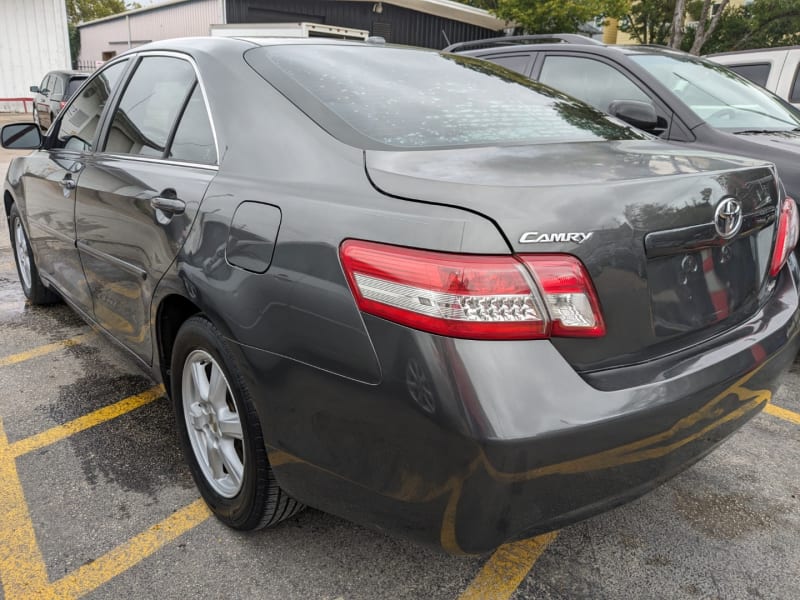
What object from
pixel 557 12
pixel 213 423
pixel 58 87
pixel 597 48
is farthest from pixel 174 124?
pixel 557 12

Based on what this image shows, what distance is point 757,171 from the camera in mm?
1914

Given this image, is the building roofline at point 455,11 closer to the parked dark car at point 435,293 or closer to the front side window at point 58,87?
the front side window at point 58,87

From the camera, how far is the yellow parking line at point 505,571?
192 cm

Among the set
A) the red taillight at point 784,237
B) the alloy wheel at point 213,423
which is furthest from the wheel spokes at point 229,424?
the red taillight at point 784,237

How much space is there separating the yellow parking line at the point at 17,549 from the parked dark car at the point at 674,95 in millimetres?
3577

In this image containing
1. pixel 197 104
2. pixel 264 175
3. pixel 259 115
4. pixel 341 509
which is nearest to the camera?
pixel 341 509

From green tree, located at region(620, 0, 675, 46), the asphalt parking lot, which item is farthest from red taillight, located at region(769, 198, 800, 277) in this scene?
green tree, located at region(620, 0, 675, 46)

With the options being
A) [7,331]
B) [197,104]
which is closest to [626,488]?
[197,104]

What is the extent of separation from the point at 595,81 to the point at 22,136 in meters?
3.69

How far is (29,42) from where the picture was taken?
21.6 metres

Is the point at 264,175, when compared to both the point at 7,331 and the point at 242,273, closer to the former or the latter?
the point at 242,273

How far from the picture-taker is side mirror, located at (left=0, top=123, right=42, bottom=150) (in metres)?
3.65

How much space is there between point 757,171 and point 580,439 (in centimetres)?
106

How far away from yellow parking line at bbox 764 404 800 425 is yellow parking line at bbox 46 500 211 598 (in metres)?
2.59
